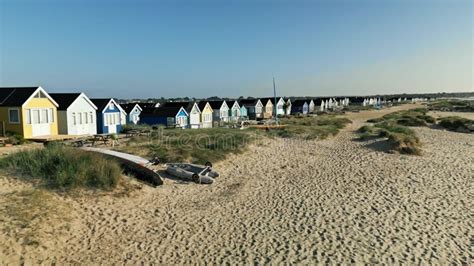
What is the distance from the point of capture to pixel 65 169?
10.9 m

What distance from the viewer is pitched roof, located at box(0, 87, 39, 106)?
75.4 feet

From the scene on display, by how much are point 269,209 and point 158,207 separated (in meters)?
3.43

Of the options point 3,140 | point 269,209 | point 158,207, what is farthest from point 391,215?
point 3,140

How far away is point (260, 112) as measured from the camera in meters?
62.6

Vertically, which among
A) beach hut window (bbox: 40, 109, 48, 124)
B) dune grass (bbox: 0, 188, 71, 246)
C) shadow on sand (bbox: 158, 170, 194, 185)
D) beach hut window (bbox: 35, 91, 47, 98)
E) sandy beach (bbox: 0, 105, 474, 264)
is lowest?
sandy beach (bbox: 0, 105, 474, 264)

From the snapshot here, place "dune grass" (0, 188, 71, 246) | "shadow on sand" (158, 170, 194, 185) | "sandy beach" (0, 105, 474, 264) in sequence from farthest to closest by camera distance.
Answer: "shadow on sand" (158, 170, 194, 185)
"sandy beach" (0, 105, 474, 264)
"dune grass" (0, 188, 71, 246)

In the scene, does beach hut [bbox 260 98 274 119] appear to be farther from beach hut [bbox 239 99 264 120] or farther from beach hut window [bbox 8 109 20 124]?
beach hut window [bbox 8 109 20 124]

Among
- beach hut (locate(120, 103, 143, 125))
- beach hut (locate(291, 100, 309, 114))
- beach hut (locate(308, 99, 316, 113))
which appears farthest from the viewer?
beach hut (locate(308, 99, 316, 113))

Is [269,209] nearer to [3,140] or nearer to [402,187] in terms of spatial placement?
[402,187]

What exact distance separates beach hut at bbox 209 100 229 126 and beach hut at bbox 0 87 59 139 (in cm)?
2600

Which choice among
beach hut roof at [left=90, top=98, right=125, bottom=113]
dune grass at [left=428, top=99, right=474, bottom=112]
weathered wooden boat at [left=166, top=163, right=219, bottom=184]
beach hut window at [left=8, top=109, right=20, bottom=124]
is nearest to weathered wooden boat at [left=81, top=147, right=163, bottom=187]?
weathered wooden boat at [left=166, top=163, right=219, bottom=184]

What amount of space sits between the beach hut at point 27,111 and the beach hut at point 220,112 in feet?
85.3

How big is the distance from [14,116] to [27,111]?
876 millimetres

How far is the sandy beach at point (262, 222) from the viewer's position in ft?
25.6
